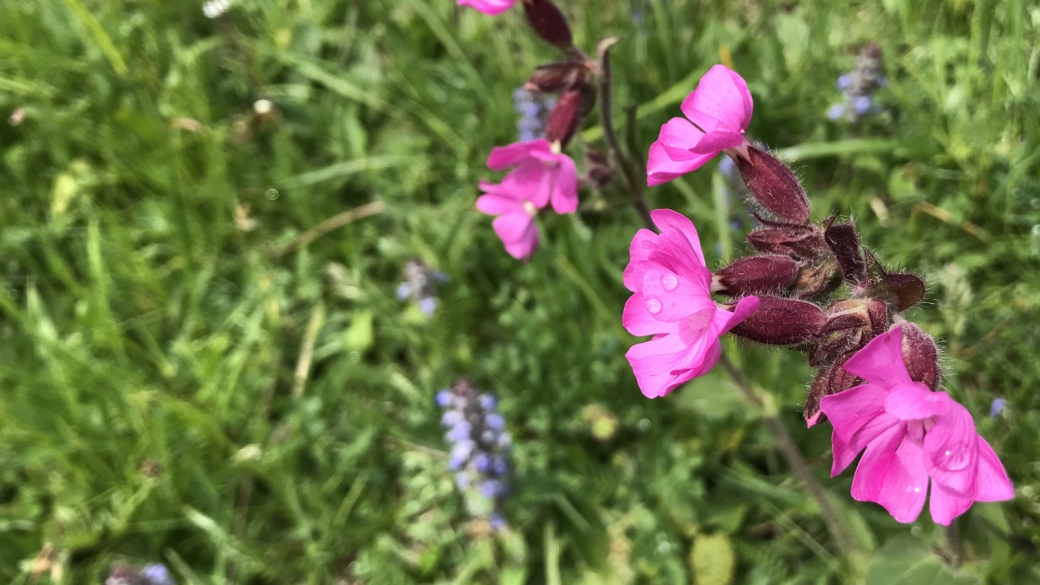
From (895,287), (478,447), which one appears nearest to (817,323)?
(895,287)

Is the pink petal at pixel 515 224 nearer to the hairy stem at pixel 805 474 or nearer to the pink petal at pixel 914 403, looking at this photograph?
the hairy stem at pixel 805 474

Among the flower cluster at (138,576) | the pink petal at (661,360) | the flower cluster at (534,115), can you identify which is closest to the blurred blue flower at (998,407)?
the pink petal at (661,360)

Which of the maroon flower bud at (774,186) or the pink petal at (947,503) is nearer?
the pink petal at (947,503)

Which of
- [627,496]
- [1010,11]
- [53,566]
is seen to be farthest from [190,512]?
[1010,11]

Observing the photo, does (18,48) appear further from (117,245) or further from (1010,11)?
(1010,11)

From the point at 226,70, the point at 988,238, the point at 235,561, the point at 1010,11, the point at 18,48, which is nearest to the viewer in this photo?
the point at 1010,11

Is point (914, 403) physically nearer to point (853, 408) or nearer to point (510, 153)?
point (853, 408)

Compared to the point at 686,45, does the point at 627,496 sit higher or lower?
lower

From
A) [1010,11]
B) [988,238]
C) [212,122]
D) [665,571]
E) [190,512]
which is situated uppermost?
[1010,11]
